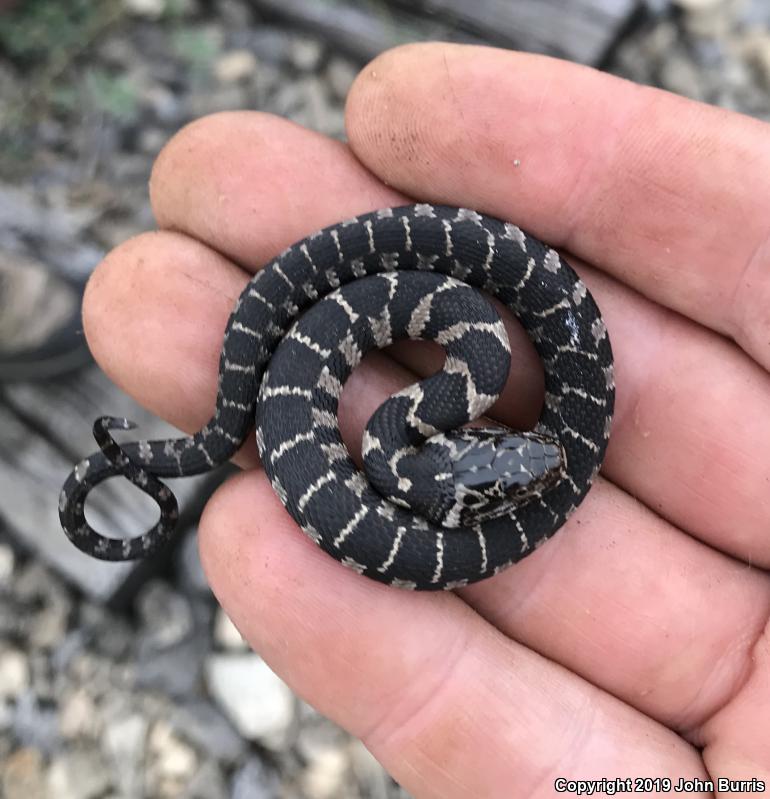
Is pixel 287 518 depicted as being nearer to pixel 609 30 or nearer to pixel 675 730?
pixel 675 730

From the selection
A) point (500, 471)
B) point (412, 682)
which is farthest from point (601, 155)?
point (412, 682)

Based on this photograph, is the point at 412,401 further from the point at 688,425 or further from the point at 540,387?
the point at 688,425

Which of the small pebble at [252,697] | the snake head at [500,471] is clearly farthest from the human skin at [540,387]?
the small pebble at [252,697]

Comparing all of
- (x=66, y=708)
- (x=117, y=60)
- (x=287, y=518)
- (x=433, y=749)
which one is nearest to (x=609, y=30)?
(x=117, y=60)

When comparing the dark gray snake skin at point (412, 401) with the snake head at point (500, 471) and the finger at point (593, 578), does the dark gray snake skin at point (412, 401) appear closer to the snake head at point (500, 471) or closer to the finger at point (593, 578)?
the snake head at point (500, 471)

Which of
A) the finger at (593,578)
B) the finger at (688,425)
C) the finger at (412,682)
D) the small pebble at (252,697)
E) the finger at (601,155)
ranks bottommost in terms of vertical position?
the small pebble at (252,697)
